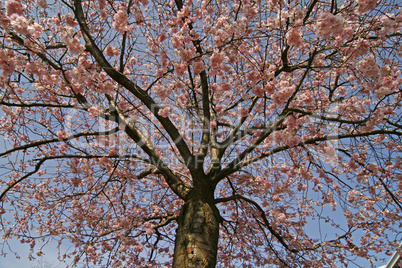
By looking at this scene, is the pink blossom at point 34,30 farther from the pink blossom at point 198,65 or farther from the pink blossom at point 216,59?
the pink blossom at point 216,59

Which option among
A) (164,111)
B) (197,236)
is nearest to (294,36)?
(164,111)

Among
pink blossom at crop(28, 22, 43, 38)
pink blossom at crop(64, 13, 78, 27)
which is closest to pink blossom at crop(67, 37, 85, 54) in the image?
pink blossom at crop(28, 22, 43, 38)

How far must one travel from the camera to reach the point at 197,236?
2.87m

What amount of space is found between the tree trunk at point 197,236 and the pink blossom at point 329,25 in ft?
7.75

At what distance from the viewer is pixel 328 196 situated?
4801mm

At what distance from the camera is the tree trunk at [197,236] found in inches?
106

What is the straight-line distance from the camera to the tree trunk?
8.85 ft

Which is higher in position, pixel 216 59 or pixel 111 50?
pixel 111 50

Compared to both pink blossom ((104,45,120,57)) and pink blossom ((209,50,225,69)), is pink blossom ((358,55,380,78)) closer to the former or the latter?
pink blossom ((209,50,225,69))

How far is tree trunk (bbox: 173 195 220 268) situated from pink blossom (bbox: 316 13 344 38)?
2363 millimetres

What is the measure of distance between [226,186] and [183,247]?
3.04m

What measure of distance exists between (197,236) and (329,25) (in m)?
2.59

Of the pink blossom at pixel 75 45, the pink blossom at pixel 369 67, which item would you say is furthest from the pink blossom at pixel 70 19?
the pink blossom at pixel 369 67

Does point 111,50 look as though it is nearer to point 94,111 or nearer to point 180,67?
point 94,111
